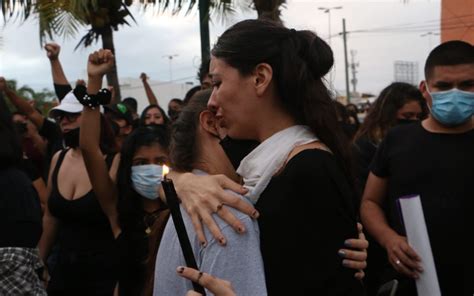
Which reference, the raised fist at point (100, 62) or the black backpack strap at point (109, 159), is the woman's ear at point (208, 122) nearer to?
the raised fist at point (100, 62)

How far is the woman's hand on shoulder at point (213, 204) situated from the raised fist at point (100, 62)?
7.35 feet

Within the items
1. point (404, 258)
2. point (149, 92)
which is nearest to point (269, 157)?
point (404, 258)

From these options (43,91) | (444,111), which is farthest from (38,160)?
(43,91)

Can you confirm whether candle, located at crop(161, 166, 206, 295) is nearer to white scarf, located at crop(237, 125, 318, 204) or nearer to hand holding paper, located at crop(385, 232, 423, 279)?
white scarf, located at crop(237, 125, 318, 204)

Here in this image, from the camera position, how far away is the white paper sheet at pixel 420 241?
297 centimetres

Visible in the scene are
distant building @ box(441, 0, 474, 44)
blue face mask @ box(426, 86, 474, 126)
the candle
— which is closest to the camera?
the candle

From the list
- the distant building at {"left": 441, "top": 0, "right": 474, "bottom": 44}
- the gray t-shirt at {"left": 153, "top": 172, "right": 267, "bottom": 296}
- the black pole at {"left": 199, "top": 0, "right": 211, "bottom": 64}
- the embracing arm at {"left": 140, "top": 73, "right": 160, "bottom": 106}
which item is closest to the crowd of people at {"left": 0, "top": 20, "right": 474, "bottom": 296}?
the gray t-shirt at {"left": 153, "top": 172, "right": 267, "bottom": 296}

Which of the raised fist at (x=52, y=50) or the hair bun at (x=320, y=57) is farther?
the raised fist at (x=52, y=50)

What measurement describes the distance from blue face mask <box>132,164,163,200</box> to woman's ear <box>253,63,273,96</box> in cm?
222

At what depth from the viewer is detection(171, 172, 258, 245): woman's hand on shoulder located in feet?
5.22

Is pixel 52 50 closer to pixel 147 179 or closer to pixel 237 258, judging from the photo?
pixel 147 179

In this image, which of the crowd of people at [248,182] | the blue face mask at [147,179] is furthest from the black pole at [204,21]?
the blue face mask at [147,179]

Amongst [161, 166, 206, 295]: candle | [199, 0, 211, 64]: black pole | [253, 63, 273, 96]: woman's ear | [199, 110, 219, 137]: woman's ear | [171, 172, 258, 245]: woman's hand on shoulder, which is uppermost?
[199, 0, 211, 64]: black pole

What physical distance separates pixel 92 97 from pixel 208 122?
182cm
